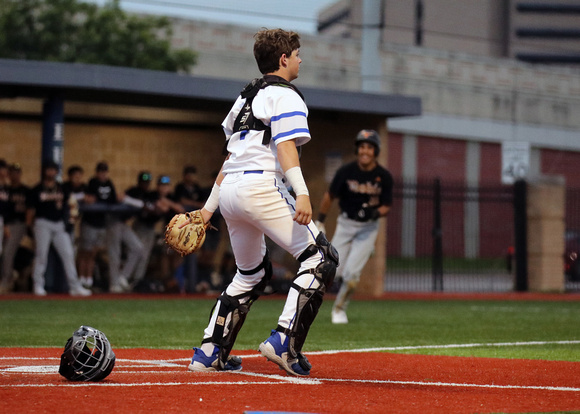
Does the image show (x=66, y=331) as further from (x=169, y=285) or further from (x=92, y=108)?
(x=92, y=108)

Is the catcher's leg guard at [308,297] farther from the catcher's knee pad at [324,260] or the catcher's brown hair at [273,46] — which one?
the catcher's brown hair at [273,46]

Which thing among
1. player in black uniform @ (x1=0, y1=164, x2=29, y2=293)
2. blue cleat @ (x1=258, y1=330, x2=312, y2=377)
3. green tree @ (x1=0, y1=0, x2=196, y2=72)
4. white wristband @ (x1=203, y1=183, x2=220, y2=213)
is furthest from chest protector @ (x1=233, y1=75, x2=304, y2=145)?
green tree @ (x1=0, y1=0, x2=196, y2=72)

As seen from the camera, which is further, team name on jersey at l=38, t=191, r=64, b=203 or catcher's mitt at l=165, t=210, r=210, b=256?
team name on jersey at l=38, t=191, r=64, b=203

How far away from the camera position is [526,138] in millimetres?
42406

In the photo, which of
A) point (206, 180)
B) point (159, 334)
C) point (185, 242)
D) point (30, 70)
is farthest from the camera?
point (206, 180)

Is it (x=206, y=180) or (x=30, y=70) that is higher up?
(x=30, y=70)

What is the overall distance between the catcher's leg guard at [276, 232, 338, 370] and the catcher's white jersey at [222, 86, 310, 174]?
60cm

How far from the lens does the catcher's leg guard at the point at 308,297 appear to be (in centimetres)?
657

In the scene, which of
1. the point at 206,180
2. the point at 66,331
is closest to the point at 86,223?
the point at 206,180

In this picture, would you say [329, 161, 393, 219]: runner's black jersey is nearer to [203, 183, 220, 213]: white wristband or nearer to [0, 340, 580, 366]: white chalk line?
[0, 340, 580, 366]: white chalk line

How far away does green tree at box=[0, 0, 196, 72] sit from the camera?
34.1 metres

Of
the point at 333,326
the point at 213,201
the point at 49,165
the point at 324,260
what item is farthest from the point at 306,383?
the point at 49,165

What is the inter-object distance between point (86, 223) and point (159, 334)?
7.60 m

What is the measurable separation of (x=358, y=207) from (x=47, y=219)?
6263 mm
